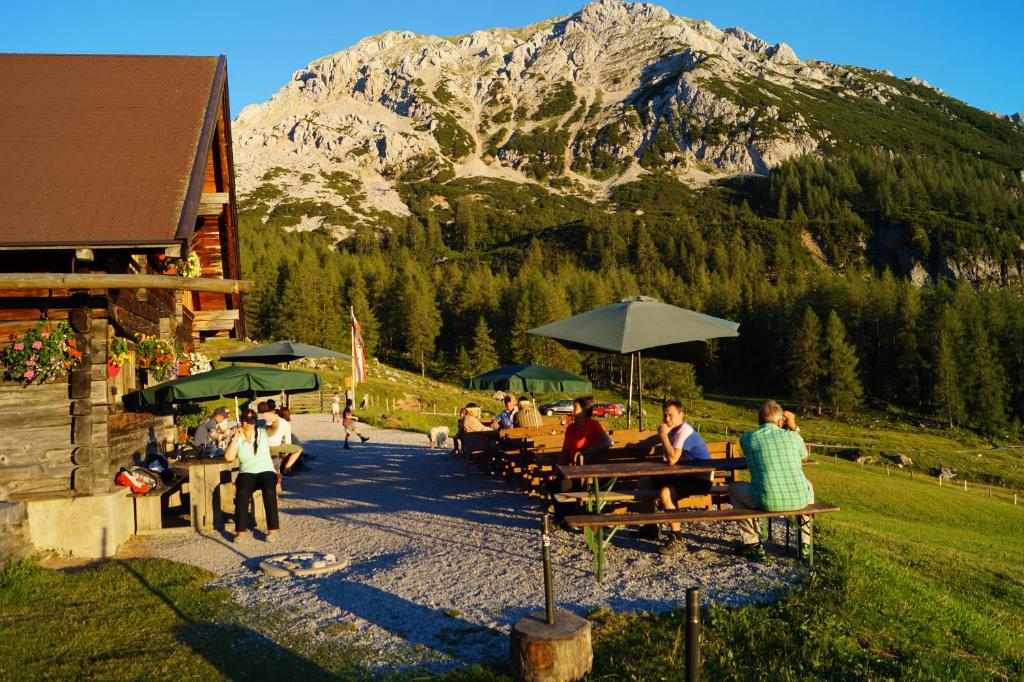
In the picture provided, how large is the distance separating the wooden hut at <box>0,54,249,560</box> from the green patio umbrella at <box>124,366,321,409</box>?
0.36 m

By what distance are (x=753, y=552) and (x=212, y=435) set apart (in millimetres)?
9561

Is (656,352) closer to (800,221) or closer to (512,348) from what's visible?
(512,348)

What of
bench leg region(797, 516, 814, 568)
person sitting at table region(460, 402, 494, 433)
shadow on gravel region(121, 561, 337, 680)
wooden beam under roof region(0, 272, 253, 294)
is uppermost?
wooden beam under roof region(0, 272, 253, 294)

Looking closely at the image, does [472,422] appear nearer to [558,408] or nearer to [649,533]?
[649,533]

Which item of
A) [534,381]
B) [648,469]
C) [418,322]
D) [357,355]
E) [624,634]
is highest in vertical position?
[418,322]

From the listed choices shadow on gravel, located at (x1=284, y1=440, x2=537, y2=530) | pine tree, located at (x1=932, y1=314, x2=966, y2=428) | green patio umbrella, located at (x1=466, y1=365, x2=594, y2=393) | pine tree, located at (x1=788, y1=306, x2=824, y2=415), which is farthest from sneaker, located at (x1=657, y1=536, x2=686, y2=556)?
pine tree, located at (x1=932, y1=314, x2=966, y2=428)

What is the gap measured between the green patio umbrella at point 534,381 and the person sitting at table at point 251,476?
286 inches

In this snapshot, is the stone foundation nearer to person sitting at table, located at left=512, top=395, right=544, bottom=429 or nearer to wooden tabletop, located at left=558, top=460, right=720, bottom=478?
wooden tabletop, located at left=558, top=460, right=720, bottom=478

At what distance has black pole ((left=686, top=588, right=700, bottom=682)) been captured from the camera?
130 inches

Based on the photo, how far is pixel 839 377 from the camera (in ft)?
218

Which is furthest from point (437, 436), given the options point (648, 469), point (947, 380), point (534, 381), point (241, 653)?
point (947, 380)

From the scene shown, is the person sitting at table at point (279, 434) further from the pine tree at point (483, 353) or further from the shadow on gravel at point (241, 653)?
the pine tree at point (483, 353)

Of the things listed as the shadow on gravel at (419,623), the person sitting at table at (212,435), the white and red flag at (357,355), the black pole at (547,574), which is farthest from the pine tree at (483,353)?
the black pole at (547,574)

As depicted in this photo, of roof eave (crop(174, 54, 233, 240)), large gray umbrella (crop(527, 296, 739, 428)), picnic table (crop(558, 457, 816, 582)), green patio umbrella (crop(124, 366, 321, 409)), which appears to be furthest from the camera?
green patio umbrella (crop(124, 366, 321, 409))
